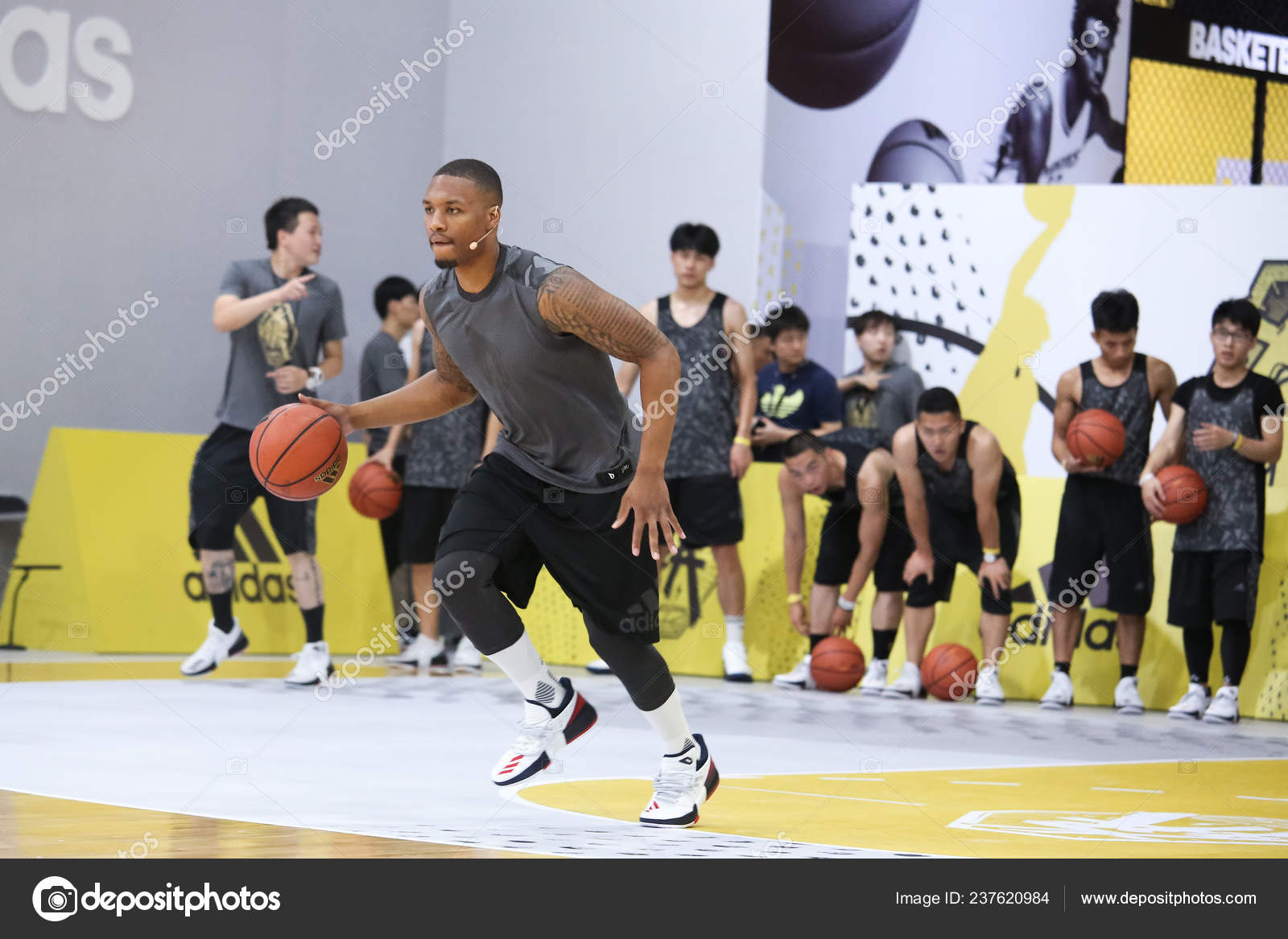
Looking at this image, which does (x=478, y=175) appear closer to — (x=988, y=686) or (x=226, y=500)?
(x=226, y=500)

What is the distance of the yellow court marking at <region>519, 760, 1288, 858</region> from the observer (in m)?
3.96

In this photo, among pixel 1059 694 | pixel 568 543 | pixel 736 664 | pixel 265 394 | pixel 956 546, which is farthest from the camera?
pixel 736 664

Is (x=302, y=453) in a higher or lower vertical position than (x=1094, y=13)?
lower

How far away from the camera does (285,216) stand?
773cm

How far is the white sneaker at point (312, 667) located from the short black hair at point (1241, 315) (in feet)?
15.8

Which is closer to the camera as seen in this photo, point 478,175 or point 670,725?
point 478,175

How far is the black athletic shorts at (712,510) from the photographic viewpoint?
28.8 ft

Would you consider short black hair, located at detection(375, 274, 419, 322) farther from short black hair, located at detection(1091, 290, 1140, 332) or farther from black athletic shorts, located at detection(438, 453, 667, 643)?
black athletic shorts, located at detection(438, 453, 667, 643)

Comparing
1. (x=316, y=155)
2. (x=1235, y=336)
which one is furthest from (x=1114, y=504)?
(x=316, y=155)

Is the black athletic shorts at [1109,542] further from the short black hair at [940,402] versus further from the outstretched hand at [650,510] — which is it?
the outstretched hand at [650,510]

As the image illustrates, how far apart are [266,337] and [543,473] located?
13.2 ft

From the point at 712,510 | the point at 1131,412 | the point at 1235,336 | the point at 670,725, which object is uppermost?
the point at 1235,336

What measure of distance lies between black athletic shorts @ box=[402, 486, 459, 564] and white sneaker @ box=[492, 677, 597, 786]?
4.29 metres
